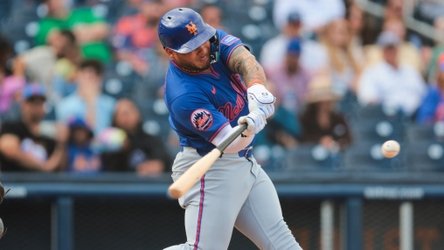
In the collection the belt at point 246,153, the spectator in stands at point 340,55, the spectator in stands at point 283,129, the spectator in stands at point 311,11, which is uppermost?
the spectator in stands at point 311,11

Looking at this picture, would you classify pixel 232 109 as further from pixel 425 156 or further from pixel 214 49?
pixel 425 156

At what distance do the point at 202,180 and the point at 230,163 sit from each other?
0.51ft

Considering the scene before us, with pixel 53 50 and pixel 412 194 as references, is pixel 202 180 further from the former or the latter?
pixel 53 50

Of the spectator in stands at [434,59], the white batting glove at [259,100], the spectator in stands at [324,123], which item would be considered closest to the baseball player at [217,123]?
the white batting glove at [259,100]

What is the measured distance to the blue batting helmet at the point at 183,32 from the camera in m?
4.23

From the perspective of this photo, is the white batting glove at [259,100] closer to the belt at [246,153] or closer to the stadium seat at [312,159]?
the belt at [246,153]

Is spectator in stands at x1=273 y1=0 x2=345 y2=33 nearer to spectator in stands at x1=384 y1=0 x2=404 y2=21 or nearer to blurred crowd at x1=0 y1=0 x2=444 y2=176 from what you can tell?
blurred crowd at x1=0 y1=0 x2=444 y2=176

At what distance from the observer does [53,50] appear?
8.05 metres

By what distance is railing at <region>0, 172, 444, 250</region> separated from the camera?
6.00 m

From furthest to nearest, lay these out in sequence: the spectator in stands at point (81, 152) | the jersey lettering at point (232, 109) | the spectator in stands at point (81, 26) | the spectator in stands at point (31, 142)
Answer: the spectator in stands at point (81, 26)
the spectator in stands at point (81, 152)
the spectator in stands at point (31, 142)
the jersey lettering at point (232, 109)

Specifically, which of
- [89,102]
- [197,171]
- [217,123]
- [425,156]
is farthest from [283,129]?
[197,171]

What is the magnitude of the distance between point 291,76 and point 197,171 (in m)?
4.26

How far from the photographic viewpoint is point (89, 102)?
749 centimetres

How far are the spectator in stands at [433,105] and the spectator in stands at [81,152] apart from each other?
282 centimetres
